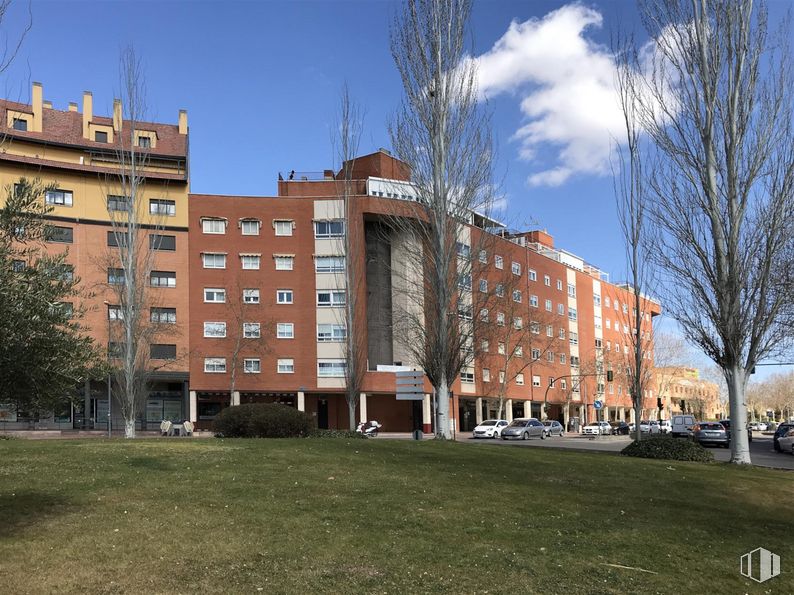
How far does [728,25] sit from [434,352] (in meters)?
13.7

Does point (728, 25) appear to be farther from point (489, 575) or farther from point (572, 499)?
point (489, 575)

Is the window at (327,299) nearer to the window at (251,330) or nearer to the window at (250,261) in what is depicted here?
the window at (251,330)

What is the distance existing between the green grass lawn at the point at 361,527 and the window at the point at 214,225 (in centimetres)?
4190

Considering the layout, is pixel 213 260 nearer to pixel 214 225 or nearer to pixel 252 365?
pixel 214 225

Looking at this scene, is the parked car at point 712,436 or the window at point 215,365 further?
the window at point 215,365

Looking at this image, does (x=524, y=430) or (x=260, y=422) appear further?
(x=524, y=430)

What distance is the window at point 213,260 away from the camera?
54.6 meters

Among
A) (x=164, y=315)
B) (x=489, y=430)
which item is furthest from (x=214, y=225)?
(x=489, y=430)

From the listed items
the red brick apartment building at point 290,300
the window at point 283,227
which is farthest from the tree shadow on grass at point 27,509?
the window at point 283,227

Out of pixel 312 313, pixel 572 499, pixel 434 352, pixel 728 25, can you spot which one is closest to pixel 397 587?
pixel 572 499

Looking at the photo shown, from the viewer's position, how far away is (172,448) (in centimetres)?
1573

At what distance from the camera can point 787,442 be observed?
116 ft

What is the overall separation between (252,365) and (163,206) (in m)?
14.2

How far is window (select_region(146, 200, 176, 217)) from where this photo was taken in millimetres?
53506
